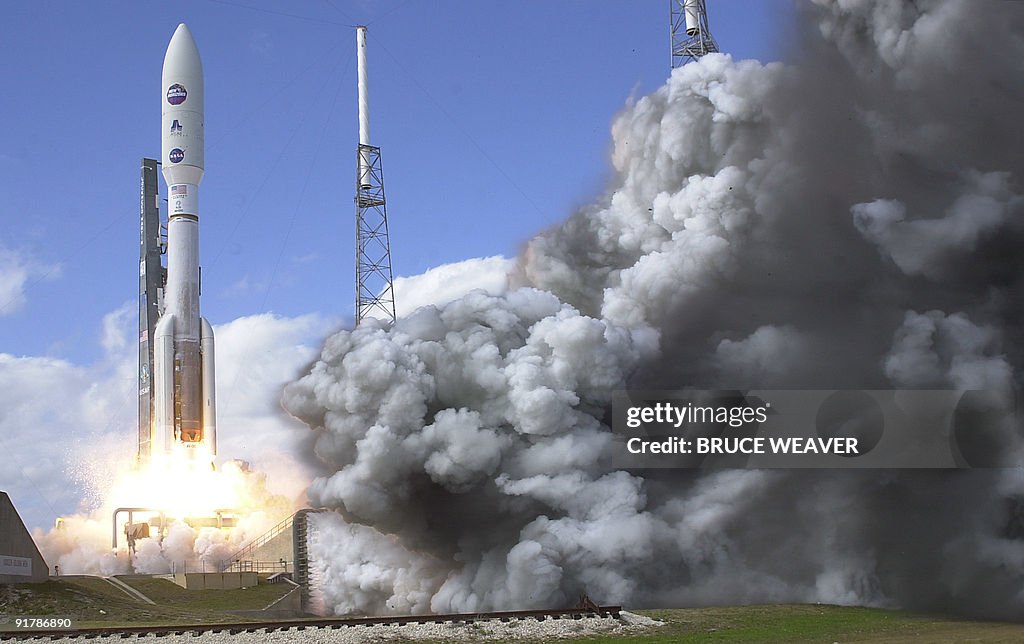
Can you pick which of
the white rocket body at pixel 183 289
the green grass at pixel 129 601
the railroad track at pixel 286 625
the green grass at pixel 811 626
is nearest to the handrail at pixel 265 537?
the white rocket body at pixel 183 289

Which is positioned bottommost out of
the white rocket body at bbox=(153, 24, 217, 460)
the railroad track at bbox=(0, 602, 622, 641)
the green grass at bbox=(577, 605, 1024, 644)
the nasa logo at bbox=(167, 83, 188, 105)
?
the green grass at bbox=(577, 605, 1024, 644)

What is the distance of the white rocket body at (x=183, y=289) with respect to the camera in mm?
69812

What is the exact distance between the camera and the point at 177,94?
229 feet

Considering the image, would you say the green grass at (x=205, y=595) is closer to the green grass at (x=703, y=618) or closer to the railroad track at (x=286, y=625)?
the green grass at (x=703, y=618)

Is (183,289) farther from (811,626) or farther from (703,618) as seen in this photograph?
(811,626)

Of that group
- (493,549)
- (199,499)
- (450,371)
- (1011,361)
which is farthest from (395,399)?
(199,499)

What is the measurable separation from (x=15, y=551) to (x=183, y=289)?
74.7 feet

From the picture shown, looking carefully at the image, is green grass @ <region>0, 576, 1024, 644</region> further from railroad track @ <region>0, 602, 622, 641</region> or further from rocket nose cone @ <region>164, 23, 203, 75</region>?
rocket nose cone @ <region>164, 23, 203, 75</region>

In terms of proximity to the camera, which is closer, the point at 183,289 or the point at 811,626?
the point at 811,626

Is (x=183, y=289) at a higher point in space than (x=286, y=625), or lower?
higher

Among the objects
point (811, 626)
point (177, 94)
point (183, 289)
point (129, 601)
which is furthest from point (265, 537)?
point (811, 626)

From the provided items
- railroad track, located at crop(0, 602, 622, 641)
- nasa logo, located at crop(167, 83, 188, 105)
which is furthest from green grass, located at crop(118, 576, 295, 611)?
nasa logo, located at crop(167, 83, 188, 105)

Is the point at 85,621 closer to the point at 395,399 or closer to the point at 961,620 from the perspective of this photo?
the point at 395,399

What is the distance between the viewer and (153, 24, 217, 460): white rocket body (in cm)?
6981
